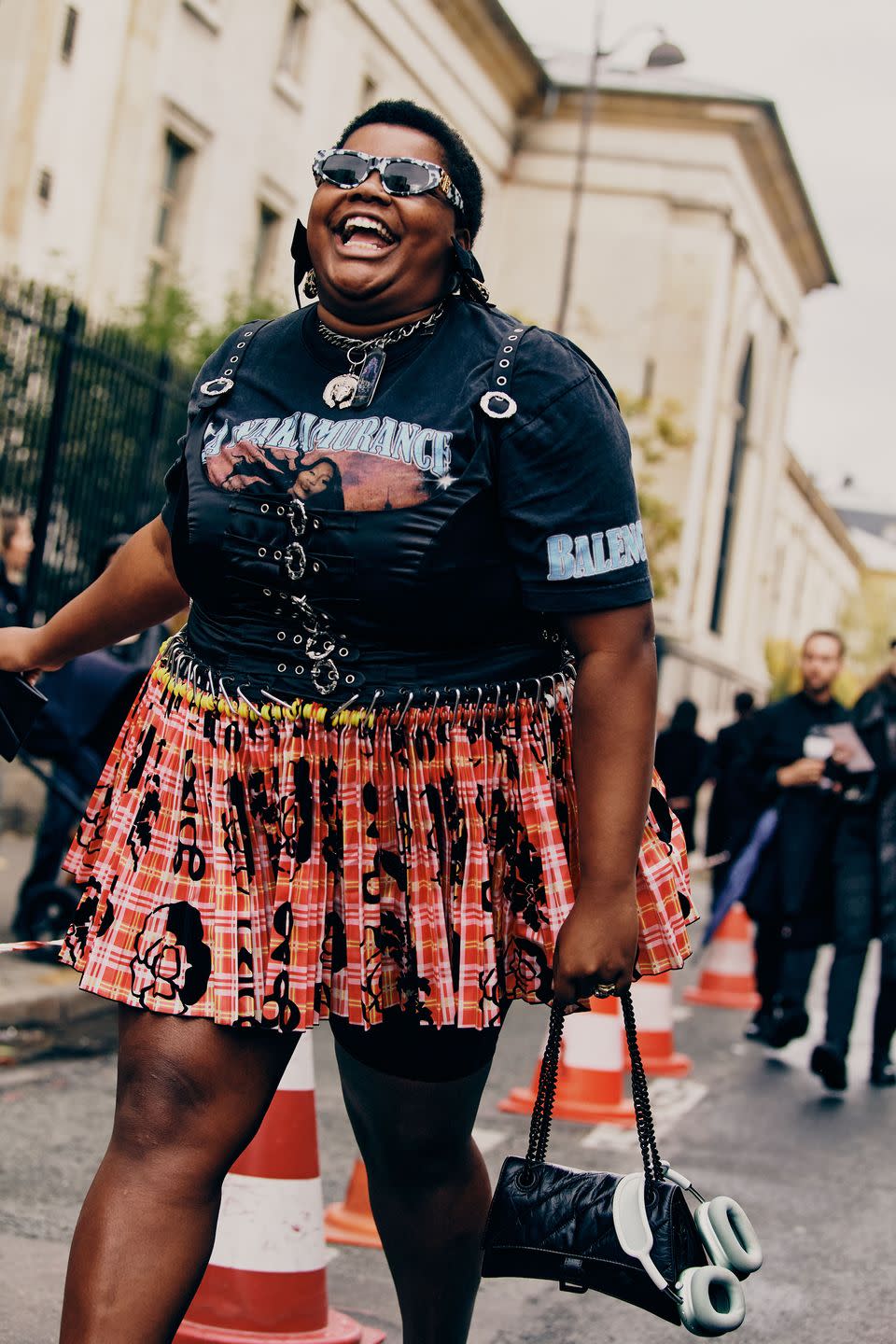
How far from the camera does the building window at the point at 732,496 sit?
4534 centimetres

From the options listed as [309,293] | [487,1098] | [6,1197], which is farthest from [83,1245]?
[487,1098]

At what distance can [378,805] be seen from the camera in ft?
8.57

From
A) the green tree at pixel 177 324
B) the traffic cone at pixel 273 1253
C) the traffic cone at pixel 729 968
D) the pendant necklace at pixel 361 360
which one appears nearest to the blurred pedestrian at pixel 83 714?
the traffic cone at pixel 729 968

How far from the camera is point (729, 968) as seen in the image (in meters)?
10.5

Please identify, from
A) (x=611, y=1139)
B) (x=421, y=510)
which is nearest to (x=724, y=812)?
(x=611, y=1139)

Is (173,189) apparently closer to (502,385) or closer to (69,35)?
(69,35)

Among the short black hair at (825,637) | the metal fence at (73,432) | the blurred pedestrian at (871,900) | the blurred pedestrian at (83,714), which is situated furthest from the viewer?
the metal fence at (73,432)

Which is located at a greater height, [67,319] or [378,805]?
[67,319]

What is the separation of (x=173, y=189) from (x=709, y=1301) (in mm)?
21183

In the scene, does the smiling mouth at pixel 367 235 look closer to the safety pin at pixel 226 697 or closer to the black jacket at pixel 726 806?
the safety pin at pixel 226 697

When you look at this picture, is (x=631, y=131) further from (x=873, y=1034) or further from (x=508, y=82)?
(x=873, y=1034)

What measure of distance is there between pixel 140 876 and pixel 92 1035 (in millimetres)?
4843

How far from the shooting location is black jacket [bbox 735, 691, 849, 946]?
320 inches

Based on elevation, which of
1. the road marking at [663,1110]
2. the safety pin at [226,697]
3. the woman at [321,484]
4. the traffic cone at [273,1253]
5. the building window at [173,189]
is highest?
the building window at [173,189]
